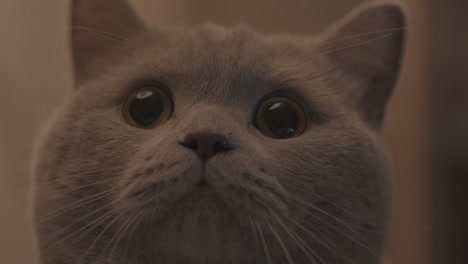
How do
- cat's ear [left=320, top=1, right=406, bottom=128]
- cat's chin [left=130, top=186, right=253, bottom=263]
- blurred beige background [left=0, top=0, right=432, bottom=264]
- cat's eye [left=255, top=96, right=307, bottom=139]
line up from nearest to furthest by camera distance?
cat's chin [left=130, top=186, right=253, bottom=263] → cat's eye [left=255, top=96, right=307, bottom=139] → cat's ear [left=320, top=1, right=406, bottom=128] → blurred beige background [left=0, top=0, right=432, bottom=264]

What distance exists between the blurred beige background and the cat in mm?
181

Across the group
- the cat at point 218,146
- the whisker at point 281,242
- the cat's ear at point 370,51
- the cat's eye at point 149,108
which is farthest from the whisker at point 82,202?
the cat's ear at point 370,51

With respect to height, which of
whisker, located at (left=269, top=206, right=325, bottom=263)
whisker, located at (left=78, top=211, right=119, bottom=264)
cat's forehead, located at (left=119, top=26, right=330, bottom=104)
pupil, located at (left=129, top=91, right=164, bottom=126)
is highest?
cat's forehead, located at (left=119, top=26, right=330, bottom=104)

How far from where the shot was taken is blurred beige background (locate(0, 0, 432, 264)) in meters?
1.08

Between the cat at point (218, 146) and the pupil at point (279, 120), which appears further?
the pupil at point (279, 120)

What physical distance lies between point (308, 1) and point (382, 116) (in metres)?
0.33

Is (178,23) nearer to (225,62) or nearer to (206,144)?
(225,62)

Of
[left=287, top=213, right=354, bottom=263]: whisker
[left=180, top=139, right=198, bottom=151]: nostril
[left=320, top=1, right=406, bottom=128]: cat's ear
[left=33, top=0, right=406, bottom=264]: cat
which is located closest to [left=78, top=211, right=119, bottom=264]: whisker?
[left=33, top=0, right=406, bottom=264]: cat

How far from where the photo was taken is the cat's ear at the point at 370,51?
914 millimetres

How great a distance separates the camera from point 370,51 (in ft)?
3.06

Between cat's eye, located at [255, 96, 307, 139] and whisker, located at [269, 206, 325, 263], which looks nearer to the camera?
whisker, located at [269, 206, 325, 263]

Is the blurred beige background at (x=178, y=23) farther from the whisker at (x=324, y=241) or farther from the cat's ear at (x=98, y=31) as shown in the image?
the whisker at (x=324, y=241)

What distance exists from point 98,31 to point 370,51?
496mm

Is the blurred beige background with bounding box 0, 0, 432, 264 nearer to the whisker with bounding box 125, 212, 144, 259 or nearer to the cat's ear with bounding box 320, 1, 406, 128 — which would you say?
the cat's ear with bounding box 320, 1, 406, 128
